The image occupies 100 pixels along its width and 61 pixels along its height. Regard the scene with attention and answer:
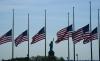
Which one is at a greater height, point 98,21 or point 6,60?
point 98,21

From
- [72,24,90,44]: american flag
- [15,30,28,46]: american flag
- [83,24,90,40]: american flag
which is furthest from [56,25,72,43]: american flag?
[15,30,28,46]: american flag

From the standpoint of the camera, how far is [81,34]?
138ft

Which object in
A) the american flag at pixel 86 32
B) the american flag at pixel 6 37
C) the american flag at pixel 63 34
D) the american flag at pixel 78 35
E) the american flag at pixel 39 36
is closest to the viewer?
the american flag at pixel 86 32

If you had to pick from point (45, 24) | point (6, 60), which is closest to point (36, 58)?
point (6, 60)

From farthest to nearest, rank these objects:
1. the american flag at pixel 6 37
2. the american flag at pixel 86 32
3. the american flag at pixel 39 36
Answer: the american flag at pixel 6 37, the american flag at pixel 39 36, the american flag at pixel 86 32

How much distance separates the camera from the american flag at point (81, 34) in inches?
1642

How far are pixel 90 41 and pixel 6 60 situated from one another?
22497mm

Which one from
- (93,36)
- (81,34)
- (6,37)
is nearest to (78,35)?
(81,34)

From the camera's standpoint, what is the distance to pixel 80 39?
41.8 metres

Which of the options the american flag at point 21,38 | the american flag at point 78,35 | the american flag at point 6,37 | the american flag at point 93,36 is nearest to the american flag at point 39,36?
the american flag at point 21,38

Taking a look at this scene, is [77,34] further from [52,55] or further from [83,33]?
[52,55]

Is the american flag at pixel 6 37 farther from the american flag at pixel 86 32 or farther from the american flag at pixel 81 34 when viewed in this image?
the american flag at pixel 86 32

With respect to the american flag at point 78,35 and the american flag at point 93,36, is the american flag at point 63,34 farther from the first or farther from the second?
the american flag at point 93,36

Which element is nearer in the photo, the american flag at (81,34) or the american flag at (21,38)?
the american flag at (81,34)
